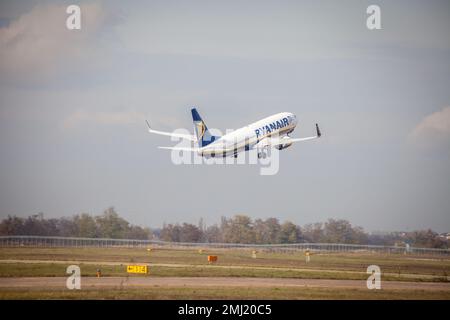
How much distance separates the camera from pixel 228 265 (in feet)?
318

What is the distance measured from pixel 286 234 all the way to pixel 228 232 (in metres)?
13.9

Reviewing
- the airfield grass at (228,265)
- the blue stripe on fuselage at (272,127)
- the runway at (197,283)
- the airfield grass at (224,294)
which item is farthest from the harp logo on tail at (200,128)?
the airfield grass at (224,294)

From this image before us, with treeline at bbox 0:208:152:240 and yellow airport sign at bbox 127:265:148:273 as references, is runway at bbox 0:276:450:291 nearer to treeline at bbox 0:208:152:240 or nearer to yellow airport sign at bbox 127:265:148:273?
yellow airport sign at bbox 127:265:148:273

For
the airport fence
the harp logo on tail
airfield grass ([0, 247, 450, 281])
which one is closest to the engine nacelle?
the harp logo on tail

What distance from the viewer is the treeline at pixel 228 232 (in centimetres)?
15675

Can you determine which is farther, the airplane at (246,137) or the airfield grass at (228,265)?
the airplane at (246,137)

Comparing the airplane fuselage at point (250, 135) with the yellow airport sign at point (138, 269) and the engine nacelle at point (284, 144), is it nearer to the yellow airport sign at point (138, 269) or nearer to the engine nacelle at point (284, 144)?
the engine nacelle at point (284, 144)

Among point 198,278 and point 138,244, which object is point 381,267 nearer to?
point 198,278

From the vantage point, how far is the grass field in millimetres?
67688

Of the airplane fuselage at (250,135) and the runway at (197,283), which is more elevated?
the airplane fuselage at (250,135)

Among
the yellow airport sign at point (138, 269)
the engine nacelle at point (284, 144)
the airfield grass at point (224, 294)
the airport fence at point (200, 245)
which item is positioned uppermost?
the engine nacelle at point (284, 144)

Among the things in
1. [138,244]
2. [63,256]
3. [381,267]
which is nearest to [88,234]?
[138,244]

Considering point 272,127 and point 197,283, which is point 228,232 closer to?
point 272,127
